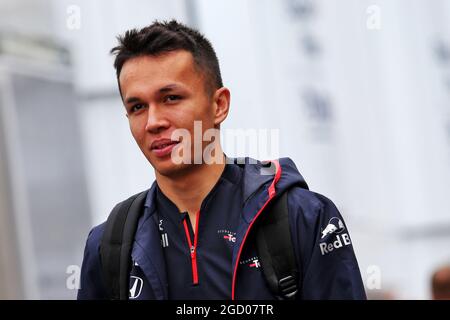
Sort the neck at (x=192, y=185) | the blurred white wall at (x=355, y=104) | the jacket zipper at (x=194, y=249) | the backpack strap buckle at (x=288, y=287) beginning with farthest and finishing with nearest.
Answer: the blurred white wall at (x=355, y=104) < the neck at (x=192, y=185) < the jacket zipper at (x=194, y=249) < the backpack strap buckle at (x=288, y=287)

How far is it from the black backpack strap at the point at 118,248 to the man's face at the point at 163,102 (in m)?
0.20

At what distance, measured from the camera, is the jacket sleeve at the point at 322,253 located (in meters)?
2.75

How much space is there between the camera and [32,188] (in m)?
6.70

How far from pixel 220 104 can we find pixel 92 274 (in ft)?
2.01

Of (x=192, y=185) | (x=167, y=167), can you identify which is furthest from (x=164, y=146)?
(x=192, y=185)

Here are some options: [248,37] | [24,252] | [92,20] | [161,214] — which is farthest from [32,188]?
[161,214]

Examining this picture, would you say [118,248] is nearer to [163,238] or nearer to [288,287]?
[163,238]

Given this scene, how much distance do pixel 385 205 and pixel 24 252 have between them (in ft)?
7.78

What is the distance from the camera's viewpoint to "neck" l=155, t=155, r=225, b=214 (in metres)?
2.92

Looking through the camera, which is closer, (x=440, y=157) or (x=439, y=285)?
(x=439, y=285)

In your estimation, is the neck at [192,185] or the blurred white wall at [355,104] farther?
the blurred white wall at [355,104]

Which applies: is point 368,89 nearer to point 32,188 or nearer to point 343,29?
point 343,29

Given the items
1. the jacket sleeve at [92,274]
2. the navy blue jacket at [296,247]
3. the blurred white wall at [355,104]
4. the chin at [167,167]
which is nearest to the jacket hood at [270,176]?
the navy blue jacket at [296,247]

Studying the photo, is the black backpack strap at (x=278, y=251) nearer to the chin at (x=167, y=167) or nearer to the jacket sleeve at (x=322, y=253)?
the jacket sleeve at (x=322, y=253)
